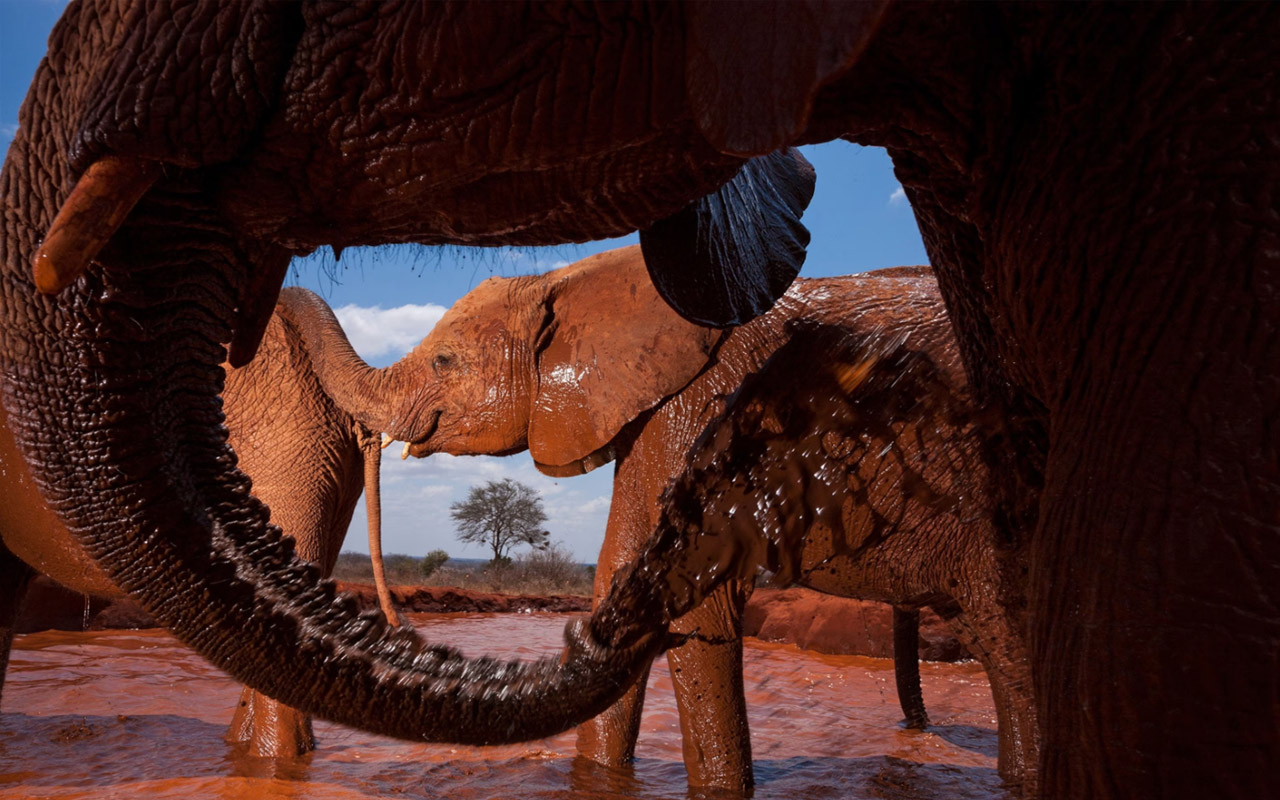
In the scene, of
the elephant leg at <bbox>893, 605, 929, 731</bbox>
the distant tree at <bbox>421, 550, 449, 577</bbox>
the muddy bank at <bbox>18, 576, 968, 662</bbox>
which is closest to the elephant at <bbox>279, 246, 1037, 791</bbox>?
the elephant leg at <bbox>893, 605, 929, 731</bbox>

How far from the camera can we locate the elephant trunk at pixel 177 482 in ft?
4.81

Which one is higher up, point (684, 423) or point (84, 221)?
point (684, 423)

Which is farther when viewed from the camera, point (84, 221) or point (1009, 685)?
point (1009, 685)

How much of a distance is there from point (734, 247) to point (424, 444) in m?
3.21

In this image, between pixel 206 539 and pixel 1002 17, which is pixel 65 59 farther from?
pixel 1002 17

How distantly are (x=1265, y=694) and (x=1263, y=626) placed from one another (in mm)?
69

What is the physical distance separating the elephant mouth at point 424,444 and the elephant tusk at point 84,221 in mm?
3459

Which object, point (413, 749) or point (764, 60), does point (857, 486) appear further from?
point (413, 749)

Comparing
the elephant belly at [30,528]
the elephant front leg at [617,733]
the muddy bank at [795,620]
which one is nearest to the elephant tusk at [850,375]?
the elephant front leg at [617,733]

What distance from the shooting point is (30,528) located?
3061 millimetres

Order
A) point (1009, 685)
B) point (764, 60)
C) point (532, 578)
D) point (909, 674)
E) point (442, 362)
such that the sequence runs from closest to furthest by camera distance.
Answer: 1. point (764, 60)
2. point (1009, 685)
3. point (442, 362)
4. point (909, 674)
5. point (532, 578)

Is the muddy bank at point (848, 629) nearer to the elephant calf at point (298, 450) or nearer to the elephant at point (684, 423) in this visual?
the elephant calf at point (298, 450)

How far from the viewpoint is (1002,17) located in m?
1.18

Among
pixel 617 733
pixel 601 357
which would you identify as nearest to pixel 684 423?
pixel 601 357
